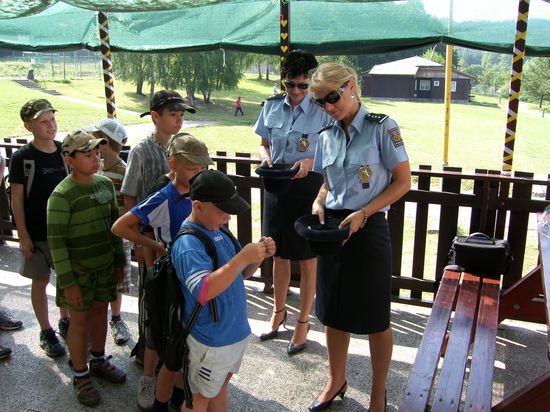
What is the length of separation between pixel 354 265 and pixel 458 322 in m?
0.72

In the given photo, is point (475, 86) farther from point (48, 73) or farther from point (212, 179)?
point (212, 179)

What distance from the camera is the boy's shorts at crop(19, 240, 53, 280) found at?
327cm

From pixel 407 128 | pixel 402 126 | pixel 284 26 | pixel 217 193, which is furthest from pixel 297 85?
pixel 402 126

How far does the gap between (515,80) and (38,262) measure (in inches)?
170

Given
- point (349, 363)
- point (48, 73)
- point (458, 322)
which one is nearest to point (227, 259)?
point (458, 322)

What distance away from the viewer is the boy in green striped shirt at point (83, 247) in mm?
2695

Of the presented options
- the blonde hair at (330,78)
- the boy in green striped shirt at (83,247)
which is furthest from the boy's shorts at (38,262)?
the blonde hair at (330,78)

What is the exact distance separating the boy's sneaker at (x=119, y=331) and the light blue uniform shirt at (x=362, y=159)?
1.86 metres

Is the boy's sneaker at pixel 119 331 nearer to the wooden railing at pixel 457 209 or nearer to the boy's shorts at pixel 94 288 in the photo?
the boy's shorts at pixel 94 288

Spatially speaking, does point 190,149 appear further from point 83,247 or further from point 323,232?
point 83,247

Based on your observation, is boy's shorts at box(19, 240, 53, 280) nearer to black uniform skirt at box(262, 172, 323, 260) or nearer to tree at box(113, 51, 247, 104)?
black uniform skirt at box(262, 172, 323, 260)

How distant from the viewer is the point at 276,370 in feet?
10.6

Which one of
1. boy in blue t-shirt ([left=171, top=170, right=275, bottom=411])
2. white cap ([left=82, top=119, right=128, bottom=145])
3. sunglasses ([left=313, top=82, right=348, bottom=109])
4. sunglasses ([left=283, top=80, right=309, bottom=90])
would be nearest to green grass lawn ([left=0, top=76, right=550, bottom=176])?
sunglasses ([left=283, top=80, right=309, bottom=90])

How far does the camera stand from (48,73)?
55.9 meters
